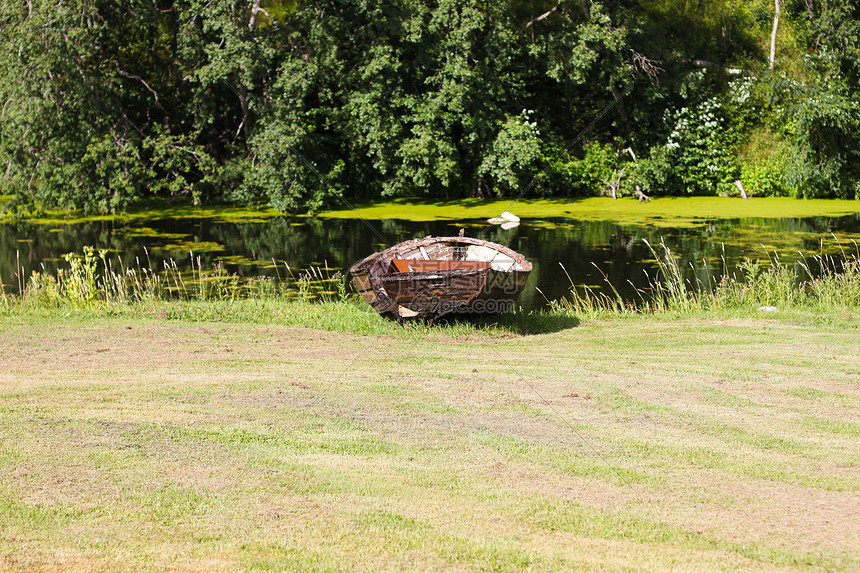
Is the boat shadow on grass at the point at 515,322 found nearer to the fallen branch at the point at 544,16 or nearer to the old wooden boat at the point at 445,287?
the old wooden boat at the point at 445,287

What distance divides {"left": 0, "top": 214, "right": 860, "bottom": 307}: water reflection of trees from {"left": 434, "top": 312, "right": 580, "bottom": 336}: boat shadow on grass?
2.04 m

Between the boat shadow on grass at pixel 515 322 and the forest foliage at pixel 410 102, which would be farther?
the forest foliage at pixel 410 102

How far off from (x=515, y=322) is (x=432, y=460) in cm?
489

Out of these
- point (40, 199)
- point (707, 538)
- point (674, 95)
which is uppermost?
point (674, 95)

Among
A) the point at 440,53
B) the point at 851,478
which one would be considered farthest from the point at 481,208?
the point at 851,478

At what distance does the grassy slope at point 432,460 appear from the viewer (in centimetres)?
387

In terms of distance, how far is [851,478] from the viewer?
180 inches

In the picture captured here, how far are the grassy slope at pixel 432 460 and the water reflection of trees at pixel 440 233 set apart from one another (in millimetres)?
5426

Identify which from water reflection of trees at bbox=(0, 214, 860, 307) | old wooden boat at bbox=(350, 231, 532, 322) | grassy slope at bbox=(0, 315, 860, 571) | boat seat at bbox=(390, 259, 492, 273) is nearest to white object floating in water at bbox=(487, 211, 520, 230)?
water reflection of trees at bbox=(0, 214, 860, 307)

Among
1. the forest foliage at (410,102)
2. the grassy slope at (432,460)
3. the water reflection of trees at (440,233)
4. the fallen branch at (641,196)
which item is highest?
the forest foliage at (410,102)

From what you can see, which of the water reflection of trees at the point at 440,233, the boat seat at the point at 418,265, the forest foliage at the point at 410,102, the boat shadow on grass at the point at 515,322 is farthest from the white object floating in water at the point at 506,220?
the boat shadow on grass at the point at 515,322

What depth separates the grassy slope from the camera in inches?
152

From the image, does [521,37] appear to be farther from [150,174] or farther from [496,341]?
[496,341]

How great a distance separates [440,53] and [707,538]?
19460mm
